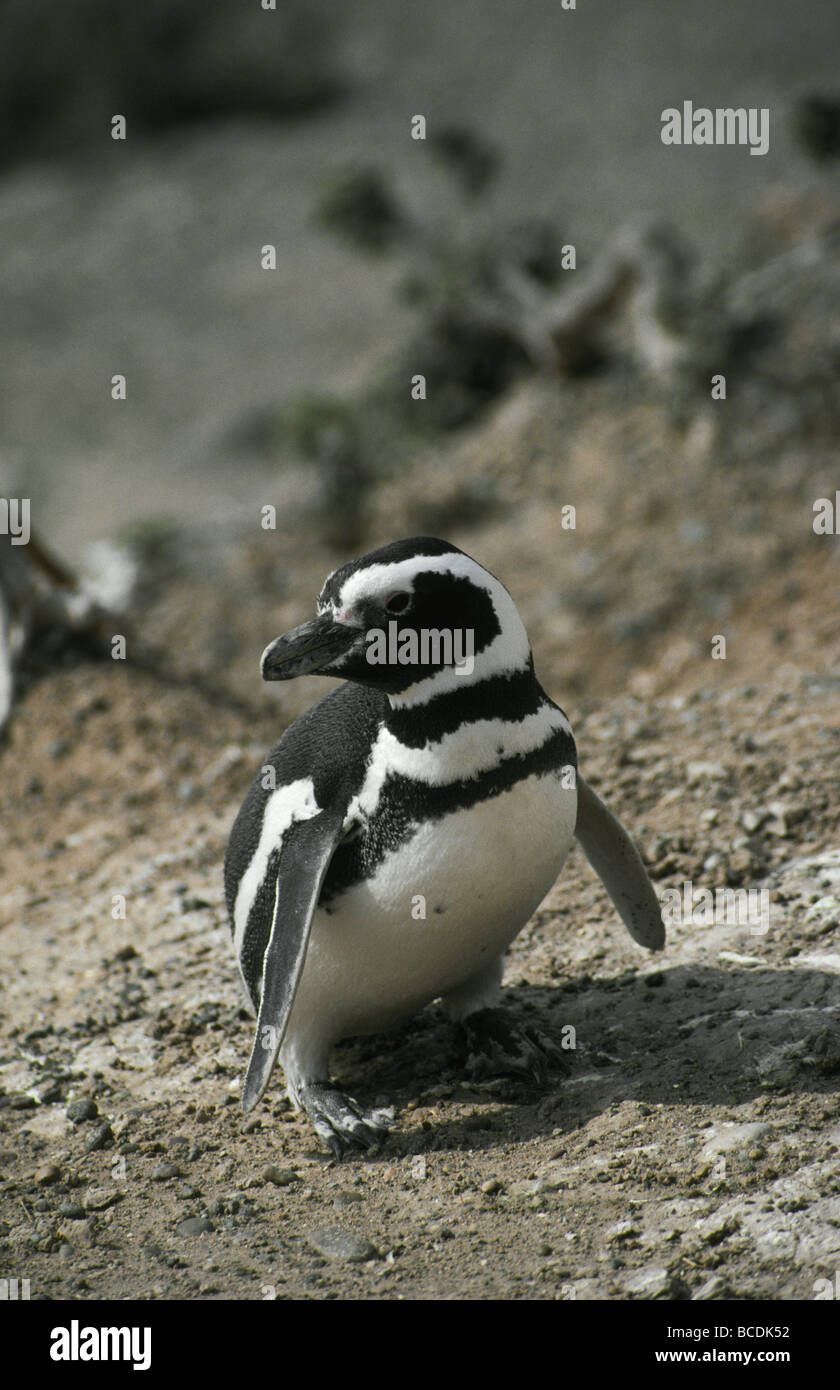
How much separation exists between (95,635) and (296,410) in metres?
3.65

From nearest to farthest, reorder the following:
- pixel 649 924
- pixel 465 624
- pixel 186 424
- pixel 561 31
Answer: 1. pixel 465 624
2. pixel 649 924
3. pixel 186 424
4. pixel 561 31

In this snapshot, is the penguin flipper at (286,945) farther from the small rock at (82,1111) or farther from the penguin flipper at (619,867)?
the penguin flipper at (619,867)

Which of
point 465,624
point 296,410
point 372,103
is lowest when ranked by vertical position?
point 465,624

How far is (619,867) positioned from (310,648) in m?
1.02

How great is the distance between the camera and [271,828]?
3.05 metres

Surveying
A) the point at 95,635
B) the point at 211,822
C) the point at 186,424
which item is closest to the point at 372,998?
the point at 211,822

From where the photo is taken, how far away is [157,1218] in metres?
2.81

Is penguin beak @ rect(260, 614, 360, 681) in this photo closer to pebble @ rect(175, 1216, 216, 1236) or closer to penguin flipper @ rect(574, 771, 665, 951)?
penguin flipper @ rect(574, 771, 665, 951)

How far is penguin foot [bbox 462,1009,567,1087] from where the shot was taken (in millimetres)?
3063

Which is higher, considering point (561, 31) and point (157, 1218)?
point (561, 31)

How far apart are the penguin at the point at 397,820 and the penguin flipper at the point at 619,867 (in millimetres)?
339

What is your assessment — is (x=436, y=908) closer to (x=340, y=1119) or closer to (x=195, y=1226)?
(x=340, y=1119)

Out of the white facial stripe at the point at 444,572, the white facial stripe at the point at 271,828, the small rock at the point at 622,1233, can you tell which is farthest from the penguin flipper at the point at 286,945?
the small rock at the point at 622,1233

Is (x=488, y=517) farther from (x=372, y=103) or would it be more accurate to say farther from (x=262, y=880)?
(x=372, y=103)
